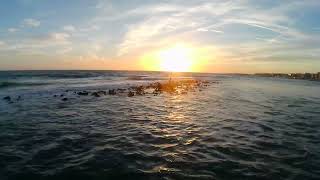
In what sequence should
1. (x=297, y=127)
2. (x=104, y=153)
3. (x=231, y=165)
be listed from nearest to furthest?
(x=231, y=165) → (x=104, y=153) → (x=297, y=127)

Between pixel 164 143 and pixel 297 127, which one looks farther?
pixel 297 127

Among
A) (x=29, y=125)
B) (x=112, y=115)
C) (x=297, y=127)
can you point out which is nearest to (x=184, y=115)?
(x=112, y=115)

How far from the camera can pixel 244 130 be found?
1758 cm

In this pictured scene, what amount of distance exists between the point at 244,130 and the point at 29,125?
12732 mm

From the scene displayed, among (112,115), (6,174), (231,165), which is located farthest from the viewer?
(112,115)

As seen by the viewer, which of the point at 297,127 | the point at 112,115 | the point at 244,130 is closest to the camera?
the point at 244,130

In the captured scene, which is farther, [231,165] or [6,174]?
[231,165]

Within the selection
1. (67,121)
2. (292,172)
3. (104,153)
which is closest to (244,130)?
(292,172)

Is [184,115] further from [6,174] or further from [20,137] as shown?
[6,174]

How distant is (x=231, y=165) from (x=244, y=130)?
6.76m

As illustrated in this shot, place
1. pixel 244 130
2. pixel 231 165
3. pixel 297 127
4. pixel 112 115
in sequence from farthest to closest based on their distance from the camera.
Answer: pixel 112 115 → pixel 297 127 → pixel 244 130 → pixel 231 165

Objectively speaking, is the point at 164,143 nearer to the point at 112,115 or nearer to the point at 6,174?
the point at 6,174

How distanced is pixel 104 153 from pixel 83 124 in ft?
21.6

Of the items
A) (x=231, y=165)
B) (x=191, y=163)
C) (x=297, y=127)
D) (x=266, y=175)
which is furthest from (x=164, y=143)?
(x=297, y=127)
